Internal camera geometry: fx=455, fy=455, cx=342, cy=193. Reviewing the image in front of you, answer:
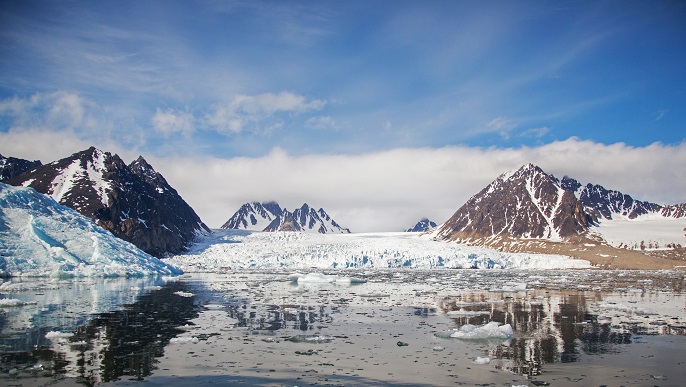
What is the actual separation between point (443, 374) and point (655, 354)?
7.12 meters

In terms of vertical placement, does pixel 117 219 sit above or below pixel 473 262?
above

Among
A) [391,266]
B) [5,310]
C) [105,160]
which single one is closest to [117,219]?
[105,160]

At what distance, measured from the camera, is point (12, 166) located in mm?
132000

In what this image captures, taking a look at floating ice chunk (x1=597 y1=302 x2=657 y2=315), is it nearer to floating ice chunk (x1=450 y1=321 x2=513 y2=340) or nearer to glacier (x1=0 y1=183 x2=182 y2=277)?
floating ice chunk (x1=450 y1=321 x2=513 y2=340)

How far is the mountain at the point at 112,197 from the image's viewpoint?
4011 inches

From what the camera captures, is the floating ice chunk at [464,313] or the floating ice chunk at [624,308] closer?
the floating ice chunk at [464,313]

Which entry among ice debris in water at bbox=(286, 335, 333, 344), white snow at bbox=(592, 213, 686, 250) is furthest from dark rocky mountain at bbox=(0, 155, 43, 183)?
white snow at bbox=(592, 213, 686, 250)

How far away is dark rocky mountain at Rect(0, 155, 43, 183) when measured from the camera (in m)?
128

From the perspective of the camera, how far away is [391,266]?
291 ft

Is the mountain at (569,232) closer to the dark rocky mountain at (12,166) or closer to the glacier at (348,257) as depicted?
the glacier at (348,257)

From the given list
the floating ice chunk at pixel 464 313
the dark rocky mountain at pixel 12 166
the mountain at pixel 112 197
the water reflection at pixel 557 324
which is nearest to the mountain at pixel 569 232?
the water reflection at pixel 557 324

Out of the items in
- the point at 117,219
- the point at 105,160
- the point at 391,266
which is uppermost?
the point at 105,160

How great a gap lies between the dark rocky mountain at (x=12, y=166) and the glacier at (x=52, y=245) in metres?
99.5

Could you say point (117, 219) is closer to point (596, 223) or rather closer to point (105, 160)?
point (105, 160)
